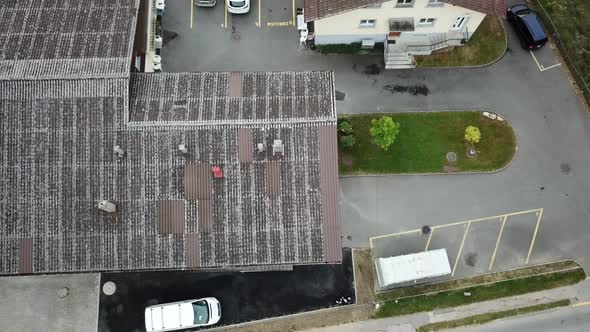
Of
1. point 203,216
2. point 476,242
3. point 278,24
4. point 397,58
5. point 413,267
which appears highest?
point 278,24

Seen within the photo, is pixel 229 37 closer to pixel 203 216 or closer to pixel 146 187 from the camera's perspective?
pixel 146 187

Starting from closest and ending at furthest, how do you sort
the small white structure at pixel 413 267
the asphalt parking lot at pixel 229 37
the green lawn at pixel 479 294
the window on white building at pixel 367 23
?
the small white structure at pixel 413 267
the green lawn at pixel 479 294
the window on white building at pixel 367 23
the asphalt parking lot at pixel 229 37

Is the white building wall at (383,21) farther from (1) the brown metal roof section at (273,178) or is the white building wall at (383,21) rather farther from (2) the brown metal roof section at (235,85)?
(1) the brown metal roof section at (273,178)

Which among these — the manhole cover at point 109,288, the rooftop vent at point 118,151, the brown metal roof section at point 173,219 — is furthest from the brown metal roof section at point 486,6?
the manhole cover at point 109,288

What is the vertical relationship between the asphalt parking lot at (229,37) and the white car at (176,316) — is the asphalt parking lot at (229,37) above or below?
above

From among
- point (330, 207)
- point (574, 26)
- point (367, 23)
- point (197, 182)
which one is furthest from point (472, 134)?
point (197, 182)
